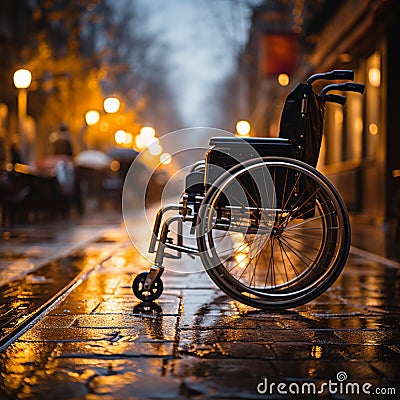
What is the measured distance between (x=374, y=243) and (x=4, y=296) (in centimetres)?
676

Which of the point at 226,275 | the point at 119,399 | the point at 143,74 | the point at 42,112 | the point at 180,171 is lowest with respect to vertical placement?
the point at 119,399

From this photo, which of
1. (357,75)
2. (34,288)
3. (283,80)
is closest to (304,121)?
(34,288)

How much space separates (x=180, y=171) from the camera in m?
6.50

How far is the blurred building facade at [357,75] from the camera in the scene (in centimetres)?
1596

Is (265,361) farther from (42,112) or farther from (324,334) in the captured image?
(42,112)

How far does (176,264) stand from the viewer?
841 cm

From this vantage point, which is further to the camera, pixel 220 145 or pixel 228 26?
pixel 228 26

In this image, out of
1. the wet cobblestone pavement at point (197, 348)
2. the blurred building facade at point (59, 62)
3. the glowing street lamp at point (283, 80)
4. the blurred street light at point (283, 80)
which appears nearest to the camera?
the wet cobblestone pavement at point (197, 348)

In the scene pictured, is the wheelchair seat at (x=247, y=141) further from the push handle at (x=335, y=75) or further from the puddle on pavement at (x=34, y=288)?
the puddle on pavement at (x=34, y=288)

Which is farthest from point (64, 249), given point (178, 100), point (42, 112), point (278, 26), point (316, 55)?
point (178, 100)

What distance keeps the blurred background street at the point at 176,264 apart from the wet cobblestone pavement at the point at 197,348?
13mm

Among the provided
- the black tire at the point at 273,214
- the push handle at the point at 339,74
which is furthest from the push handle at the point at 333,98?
the black tire at the point at 273,214

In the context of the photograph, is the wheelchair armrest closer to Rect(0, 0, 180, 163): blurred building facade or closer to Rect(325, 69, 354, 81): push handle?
Rect(325, 69, 354, 81): push handle

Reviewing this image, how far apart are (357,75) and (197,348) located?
17.4m
